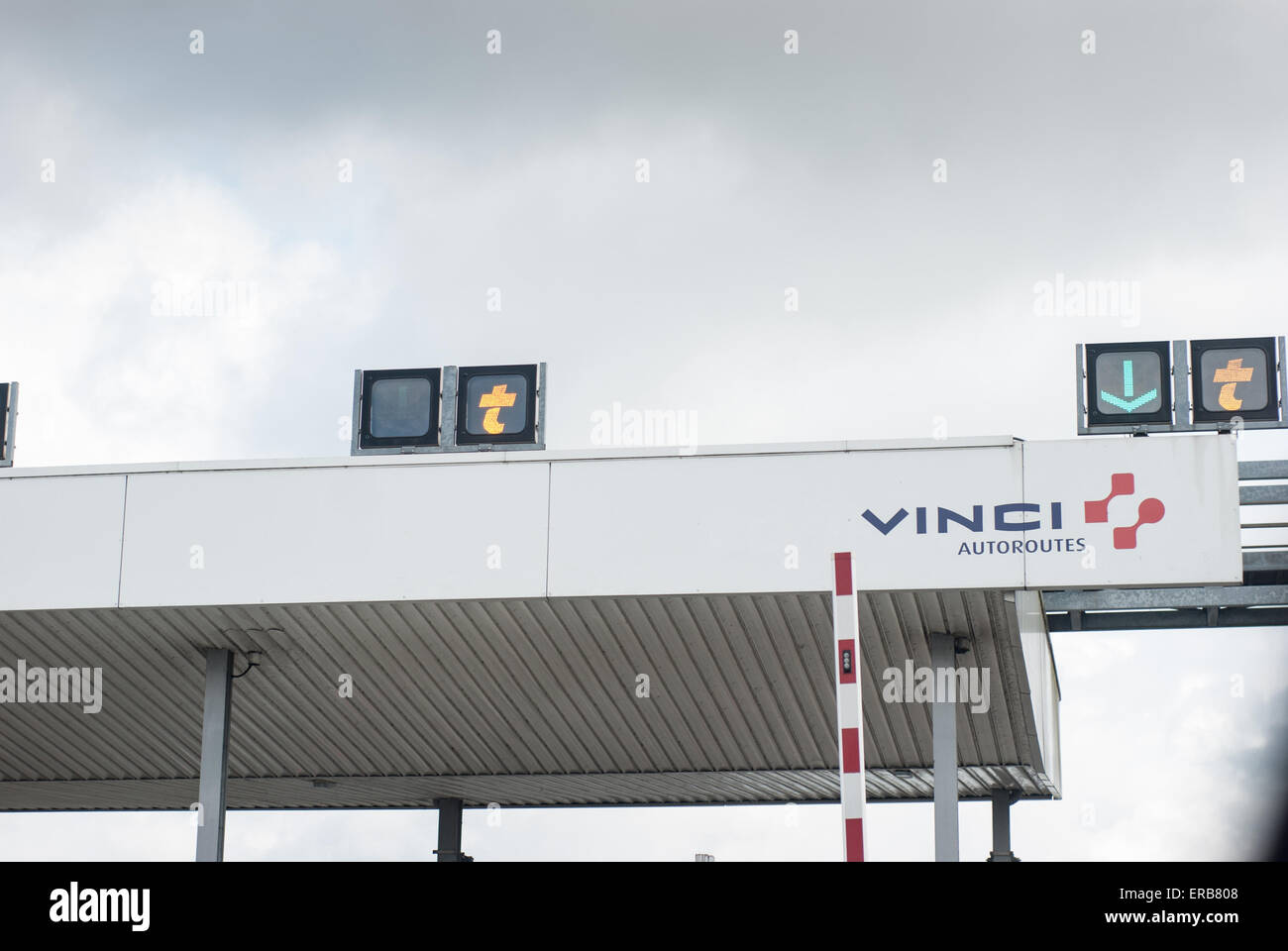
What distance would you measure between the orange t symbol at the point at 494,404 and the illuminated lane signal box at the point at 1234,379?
20.3 feet

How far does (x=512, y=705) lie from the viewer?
17.6 m

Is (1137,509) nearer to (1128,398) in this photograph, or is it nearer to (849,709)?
(1128,398)

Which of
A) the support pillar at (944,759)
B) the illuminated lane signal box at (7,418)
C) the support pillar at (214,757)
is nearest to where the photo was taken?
the support pillar at (944,759)

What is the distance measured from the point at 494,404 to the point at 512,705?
395 centimetres

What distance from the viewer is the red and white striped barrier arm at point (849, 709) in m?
7.78

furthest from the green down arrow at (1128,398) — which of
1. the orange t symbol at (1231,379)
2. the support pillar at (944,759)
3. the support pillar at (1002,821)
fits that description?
the support pillar at (1002,821)

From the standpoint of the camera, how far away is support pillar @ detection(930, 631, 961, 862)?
47.0 feet

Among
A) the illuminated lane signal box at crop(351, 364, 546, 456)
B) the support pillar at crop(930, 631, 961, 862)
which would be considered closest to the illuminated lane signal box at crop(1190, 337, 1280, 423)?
the support pillar at crop(930, 631, 961, 862)

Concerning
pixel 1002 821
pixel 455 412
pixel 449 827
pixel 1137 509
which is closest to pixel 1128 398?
pixel 1137 509

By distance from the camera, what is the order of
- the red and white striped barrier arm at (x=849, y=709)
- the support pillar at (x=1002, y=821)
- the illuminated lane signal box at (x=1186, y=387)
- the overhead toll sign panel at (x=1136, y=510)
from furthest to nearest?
the support pillar at (x=1002, y=821) < the illuminated lane signal box at (x=1186, y=387) < the overhead toll sign panel at (x=1136, y=510) < the red and white striped barrier arm at (x=849, y=709)

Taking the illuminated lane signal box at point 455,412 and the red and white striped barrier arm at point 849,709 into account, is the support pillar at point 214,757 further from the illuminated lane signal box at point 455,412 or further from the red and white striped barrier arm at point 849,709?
the red and white striped barrier arm at point 849,709
